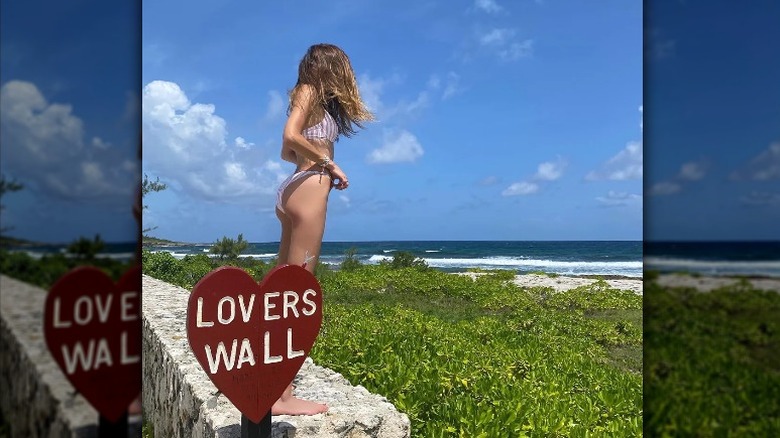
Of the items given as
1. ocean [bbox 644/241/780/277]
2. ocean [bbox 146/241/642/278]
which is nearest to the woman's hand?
ocean [bbox 644/241/780/277]

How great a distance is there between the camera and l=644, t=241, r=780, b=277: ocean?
529mm

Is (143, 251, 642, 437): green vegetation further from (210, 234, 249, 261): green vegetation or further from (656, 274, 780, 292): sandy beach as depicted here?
(210, 234, 249, 261): green vegetation

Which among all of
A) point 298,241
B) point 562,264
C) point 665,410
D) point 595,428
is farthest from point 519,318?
point 562,264

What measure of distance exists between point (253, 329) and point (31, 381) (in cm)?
130

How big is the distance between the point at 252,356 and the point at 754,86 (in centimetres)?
152

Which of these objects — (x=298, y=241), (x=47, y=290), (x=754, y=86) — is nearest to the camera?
(x=47, y=290)

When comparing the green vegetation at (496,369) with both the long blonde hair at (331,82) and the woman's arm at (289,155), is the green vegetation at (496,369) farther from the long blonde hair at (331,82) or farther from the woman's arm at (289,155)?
the long blonde hair at (331,82)

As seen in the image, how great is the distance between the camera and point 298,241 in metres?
2.01

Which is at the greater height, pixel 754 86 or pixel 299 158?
pixel 299 158

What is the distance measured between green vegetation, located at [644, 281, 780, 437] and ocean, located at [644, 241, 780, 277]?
2cm

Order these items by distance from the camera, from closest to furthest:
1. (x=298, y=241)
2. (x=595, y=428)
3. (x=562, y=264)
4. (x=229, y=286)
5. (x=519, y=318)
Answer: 1. (x=229, y=286)
2. (x=298, y=241)
3. (x=595, y=428)
4. (x=519, y=318)
5. (x=562, y=264)

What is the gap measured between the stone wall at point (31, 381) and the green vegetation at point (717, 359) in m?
0.55

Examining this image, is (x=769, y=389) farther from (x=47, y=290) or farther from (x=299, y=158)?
(x=299, y=158)

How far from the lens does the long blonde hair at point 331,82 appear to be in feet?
6.76
